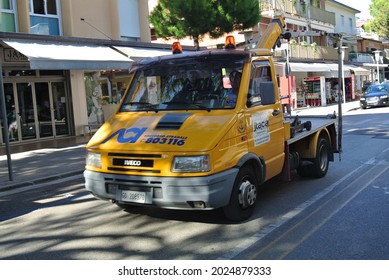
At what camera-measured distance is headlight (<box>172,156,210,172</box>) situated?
195 inches

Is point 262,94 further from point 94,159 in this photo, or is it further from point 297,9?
point 297,9

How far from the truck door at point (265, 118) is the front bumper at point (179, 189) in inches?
31.5

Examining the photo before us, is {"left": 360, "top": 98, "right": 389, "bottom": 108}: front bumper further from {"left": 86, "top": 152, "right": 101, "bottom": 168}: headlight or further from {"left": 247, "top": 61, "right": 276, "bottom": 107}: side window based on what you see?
{"left": 86, "top": 152, "right": 101, "bottom": 168}: headlight

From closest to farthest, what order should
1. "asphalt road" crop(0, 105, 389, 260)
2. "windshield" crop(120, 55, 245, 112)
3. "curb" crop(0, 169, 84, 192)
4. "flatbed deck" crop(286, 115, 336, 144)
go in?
"asphalt road" crop(0, 105, 389, 260) < "windshield" crop(120, 55, 245, 112) < "flatbed deck" crop(286, 115, 336, 144) < "curb" crop(0, 169, 84, 192)

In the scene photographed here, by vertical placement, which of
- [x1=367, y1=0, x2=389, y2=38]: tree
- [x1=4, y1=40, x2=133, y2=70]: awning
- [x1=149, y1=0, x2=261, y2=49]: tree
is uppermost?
[x1=367, y1=0, x2=389, y2=38]: tree

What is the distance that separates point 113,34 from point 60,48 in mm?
4566

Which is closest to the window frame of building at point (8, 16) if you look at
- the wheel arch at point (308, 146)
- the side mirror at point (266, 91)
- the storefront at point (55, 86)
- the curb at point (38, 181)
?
the storefront at point (55, 86)

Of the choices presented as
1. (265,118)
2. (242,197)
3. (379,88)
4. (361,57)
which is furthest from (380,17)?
(242,197)

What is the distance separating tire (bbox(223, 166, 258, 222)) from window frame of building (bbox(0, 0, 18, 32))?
12554 mm

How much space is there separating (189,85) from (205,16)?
34.5 ft

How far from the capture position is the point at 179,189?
196 inches

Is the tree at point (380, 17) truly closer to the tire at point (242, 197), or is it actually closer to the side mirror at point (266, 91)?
the side mirror at point (266, 91)

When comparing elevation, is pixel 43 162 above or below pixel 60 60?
below

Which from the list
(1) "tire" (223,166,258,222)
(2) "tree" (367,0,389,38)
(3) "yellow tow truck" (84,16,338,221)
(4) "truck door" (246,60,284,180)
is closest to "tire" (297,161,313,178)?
(3) "yellow tow truck" (84,16,338,221)
